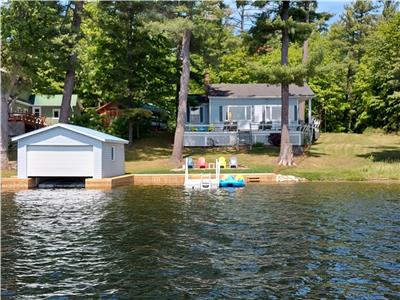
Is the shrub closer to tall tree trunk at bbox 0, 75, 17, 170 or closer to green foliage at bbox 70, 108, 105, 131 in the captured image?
green foliage at bbox 70, 108, 105, 131

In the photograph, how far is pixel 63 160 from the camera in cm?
2819

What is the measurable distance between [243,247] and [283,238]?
153cm

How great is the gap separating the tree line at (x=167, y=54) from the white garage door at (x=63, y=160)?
722 cm

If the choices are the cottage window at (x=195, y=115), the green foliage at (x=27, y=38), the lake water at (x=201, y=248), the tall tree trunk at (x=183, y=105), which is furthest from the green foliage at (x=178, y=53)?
the lake water at (x=201, y=248)

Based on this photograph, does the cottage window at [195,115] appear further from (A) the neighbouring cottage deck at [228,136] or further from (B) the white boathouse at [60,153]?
(B) the white boathouse at [60,153]

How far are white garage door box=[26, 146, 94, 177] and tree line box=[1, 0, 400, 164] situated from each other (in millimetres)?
7223

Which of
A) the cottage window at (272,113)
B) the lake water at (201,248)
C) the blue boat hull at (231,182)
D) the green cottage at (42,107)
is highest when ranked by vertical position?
the green cottage at (42,107)

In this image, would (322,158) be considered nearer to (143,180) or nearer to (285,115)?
(285,115)

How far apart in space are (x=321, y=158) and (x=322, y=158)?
0.08 meters

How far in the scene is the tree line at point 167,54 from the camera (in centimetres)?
3406

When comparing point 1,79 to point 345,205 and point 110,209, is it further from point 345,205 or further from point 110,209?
point 345,205

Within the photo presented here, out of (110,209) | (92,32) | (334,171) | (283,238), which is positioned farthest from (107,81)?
(283,238)

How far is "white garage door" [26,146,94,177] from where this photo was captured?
28094 millimetres

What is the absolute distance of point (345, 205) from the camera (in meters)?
19.2
